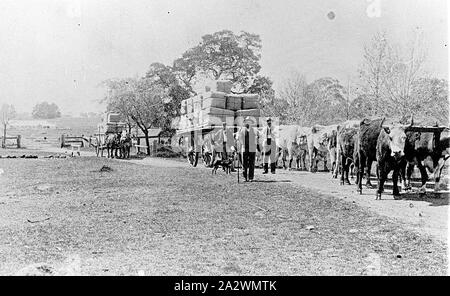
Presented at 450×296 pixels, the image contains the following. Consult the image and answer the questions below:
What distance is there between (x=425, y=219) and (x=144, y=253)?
5.06m

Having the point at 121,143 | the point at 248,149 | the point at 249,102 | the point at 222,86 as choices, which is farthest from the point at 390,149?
the point at 121,143

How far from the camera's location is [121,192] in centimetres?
1142

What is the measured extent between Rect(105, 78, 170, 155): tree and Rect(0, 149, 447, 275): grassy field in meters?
20.7

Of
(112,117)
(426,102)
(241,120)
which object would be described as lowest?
(241,120)

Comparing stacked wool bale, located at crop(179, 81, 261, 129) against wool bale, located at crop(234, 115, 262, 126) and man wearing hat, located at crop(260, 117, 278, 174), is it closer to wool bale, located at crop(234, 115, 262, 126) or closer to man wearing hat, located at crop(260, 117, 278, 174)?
wool bale, located at crop(234, 115, 262, 126)

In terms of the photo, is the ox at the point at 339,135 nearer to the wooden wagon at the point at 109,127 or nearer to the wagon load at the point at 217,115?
the wagon load at the point at 217,115

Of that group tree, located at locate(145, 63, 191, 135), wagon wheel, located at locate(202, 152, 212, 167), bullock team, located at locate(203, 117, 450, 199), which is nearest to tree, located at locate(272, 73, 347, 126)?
tree, located at locate(145, 63, 191, 135)

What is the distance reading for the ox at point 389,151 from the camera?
10047mm

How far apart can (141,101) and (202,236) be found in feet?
87.2

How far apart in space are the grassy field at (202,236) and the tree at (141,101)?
20.7 meters

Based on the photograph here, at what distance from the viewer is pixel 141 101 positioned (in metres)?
32.2

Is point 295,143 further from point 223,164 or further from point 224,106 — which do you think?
point 223,164

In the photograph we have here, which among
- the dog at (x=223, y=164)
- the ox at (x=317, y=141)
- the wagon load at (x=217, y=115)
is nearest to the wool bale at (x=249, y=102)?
the wagon load at (x=217, y=115)
